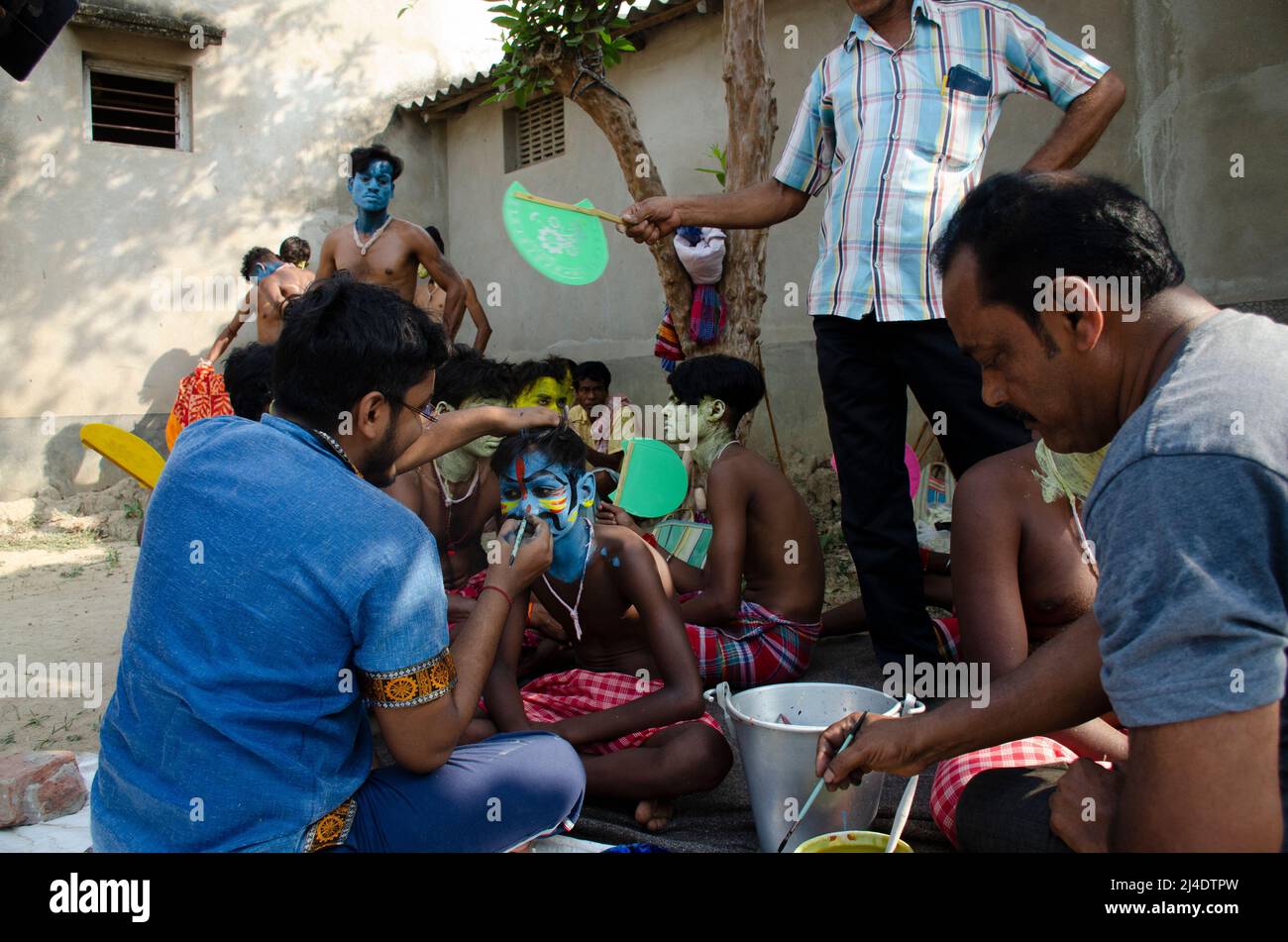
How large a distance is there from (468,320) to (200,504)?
8.68 m

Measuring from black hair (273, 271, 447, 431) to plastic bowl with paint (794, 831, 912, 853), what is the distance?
1.14 m

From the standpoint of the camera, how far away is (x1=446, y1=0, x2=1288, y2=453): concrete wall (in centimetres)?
482

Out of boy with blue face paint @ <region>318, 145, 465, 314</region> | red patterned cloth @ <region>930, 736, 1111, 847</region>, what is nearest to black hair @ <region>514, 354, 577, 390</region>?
boy with blue face paint @ <region>318, 145, 465, 314</region>

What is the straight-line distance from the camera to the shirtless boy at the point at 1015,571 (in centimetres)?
221

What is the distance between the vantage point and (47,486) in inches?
347

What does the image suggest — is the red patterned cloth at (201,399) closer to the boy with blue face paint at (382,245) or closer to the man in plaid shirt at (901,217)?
the boy with blue face paint at (382,245)

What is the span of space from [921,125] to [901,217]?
287 mm

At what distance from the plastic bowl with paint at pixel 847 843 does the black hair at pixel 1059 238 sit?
94 cm

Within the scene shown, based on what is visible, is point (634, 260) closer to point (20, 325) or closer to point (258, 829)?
point (20, 325)

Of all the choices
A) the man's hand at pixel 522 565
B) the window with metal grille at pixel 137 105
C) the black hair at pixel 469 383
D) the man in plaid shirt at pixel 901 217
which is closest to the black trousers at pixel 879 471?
the man in plaid shirt at pixel 901 217

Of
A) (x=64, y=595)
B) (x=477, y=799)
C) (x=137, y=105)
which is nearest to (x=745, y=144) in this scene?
(x=477, y=799)

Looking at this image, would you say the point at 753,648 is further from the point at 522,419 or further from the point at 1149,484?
the point at 1149,484

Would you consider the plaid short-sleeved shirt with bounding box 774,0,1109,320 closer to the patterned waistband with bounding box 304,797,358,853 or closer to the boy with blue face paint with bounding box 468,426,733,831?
the boy with blue face paint with bounding box 468,426,733,831

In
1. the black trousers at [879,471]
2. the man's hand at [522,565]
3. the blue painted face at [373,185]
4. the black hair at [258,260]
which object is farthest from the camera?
the black hair at [258,260]
